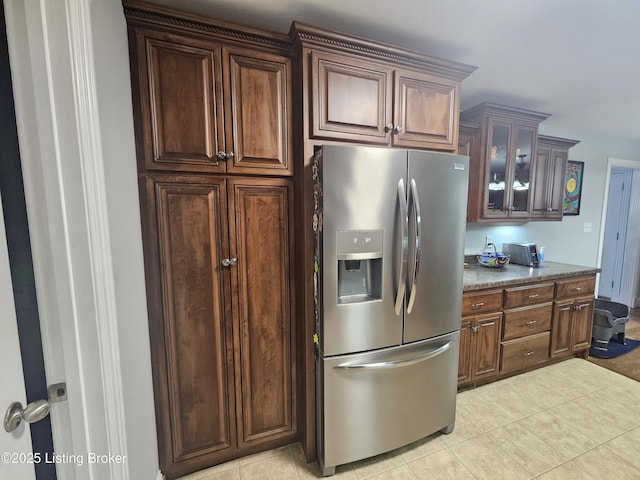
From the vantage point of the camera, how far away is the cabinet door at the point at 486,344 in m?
2.00

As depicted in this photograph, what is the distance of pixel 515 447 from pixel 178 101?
8.99 ft

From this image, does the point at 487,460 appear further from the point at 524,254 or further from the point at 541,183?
the point at 541,183

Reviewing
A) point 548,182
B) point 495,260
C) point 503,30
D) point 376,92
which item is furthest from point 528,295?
point 376,92

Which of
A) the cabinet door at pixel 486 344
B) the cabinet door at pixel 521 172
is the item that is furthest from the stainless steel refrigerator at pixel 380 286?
the cabinet door at pixel 521 172

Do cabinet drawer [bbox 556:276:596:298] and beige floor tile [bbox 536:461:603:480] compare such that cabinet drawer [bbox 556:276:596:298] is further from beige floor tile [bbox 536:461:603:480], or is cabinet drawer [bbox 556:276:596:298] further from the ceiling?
the ceiling

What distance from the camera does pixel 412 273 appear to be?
4.57 ft

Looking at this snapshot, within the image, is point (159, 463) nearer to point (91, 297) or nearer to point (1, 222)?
point (91, 297)

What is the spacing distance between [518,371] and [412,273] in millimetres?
1865

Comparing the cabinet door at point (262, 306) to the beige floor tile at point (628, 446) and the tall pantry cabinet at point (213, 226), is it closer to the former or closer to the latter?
the tall pantry cabinet at point (213, 226)

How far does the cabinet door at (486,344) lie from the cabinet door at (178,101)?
2.13m

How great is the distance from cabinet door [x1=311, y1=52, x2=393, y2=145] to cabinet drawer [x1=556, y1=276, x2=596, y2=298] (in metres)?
2.18

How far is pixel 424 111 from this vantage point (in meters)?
1.57

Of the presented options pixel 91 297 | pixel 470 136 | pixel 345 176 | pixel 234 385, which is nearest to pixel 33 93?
pixel 91 297

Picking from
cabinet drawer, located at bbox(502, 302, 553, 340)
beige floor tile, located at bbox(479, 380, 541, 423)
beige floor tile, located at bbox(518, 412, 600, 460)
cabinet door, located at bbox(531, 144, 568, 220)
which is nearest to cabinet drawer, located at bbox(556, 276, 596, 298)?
cabinet drawer, located at bbox(502, 302, 553, 340)
